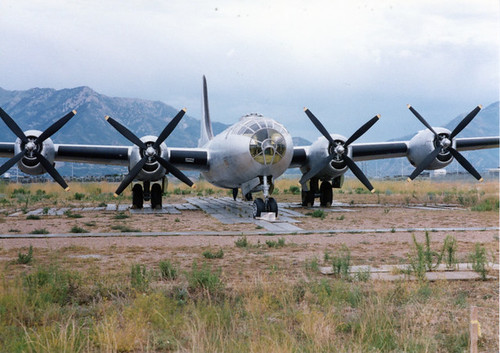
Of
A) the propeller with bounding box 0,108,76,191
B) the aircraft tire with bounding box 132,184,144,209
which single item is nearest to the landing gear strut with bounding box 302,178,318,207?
the aircraft tire with bounding box 132,184,144,209

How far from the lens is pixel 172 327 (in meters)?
5.74

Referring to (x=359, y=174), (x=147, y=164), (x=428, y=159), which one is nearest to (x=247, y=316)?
(x=147, y=164)

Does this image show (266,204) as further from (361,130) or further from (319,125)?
(361,130)

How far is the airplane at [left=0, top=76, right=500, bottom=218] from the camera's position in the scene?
19.6 metres

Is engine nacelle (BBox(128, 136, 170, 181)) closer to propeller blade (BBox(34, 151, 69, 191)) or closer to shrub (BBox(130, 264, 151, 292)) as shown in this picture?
propeller blade (BBox(34, 151, 69, 191))

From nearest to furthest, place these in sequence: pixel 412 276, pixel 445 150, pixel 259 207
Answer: pixel 412 276
pixel 259 207
pixel 445 150

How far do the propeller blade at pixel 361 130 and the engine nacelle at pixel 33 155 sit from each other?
13304 mm

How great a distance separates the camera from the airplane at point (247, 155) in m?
19.6

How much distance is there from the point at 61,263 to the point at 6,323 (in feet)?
13.3

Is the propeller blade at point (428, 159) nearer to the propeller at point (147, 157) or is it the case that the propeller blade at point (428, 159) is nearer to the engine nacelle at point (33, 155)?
the propeller at point (147, 157)

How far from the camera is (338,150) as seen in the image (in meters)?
22.7

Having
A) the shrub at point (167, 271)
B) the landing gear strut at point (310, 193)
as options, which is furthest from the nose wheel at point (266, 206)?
the shrub at point (167, 271)

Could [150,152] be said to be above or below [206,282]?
above

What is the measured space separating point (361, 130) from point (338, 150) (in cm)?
170
